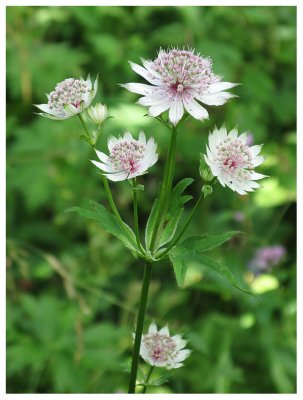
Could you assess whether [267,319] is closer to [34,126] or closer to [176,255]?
[176,255]

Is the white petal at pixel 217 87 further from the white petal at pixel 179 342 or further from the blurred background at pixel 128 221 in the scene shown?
the blurred background at pixel 128 221

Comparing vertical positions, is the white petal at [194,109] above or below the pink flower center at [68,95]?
below

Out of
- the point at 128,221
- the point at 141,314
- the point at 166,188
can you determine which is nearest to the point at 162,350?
the point at 141,314

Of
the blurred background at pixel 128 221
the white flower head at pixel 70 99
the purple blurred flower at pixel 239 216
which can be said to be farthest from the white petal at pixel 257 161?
the purple blurred flower at pixel 239 216

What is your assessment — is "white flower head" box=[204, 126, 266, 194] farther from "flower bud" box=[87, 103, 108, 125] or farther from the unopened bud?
"flower bud" box=[87, 103, 108, 125]

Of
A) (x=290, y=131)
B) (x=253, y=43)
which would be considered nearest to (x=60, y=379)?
(x=290, y=131)
